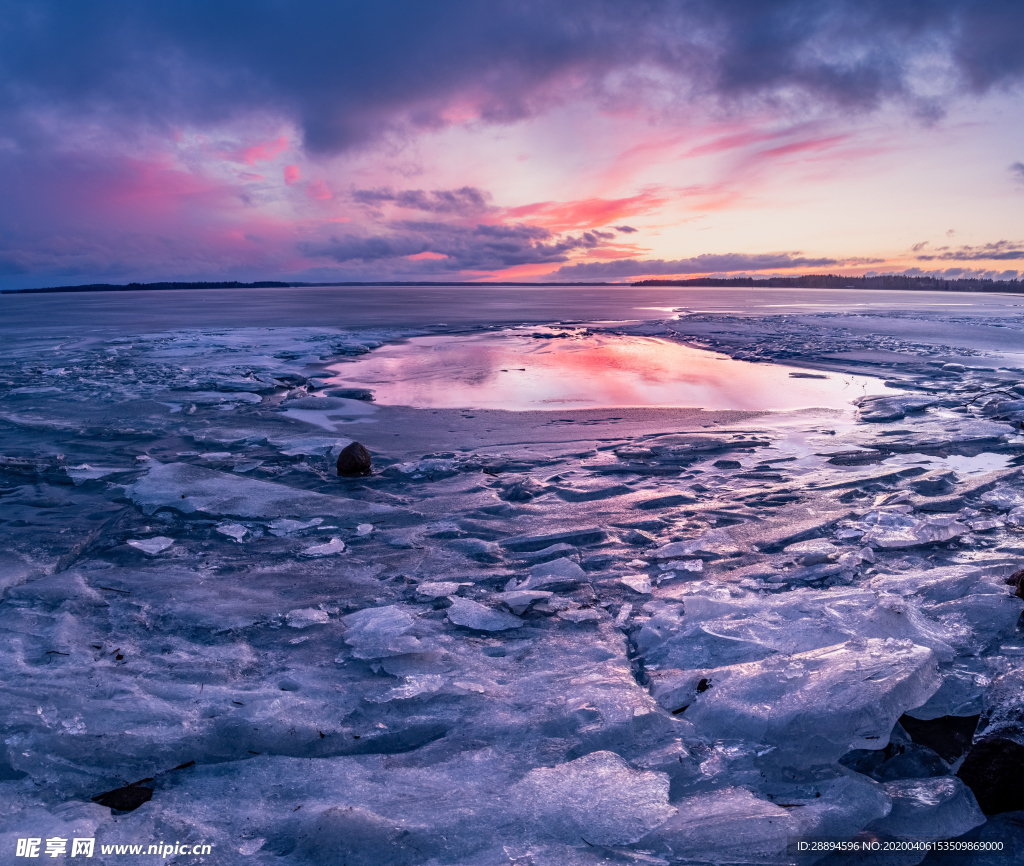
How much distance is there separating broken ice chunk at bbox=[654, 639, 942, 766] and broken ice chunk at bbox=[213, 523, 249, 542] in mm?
2455

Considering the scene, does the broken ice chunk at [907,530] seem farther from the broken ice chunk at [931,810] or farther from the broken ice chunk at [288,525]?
the broken ice chunk at [288,525]

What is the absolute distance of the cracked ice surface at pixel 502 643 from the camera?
4.81 ft

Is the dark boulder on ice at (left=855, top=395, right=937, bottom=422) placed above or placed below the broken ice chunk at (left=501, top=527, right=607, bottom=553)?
above

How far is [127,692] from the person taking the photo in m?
1.90

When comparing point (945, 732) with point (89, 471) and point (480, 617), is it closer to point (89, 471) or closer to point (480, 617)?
point (480, 617)

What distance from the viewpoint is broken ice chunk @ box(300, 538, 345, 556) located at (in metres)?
3.07

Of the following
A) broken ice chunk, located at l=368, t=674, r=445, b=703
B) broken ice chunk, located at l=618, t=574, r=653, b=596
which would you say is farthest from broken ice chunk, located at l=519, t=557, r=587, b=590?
broken ice chunk, located at l=368, t=674, r=445, b=703

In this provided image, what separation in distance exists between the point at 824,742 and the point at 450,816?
1.08 meters

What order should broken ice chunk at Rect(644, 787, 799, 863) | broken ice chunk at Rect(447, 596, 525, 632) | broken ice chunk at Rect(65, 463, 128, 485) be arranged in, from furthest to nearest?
broken ice chunk at Rect(65, 463, 128, 485)
broken ice chunk at Rect(447, 596, 525, 632)
broken ice chunk at Rect(644, 787, 799, 863)

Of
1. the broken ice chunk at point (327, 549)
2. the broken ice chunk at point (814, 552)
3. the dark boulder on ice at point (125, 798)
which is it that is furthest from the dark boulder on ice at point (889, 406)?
the dark boulder on ice at point (125, 798)

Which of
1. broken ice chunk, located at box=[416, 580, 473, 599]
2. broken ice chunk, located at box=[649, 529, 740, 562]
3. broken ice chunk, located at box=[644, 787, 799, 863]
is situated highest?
broken ice chunk, located at box=[649, 529, 740, 562]

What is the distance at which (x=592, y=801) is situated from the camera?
4.92 feet

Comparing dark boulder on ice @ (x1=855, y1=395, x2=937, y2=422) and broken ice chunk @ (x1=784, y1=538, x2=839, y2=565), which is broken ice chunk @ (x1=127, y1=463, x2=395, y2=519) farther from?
dark boulder on ice @ (x1=855, y1=395, x2=937, y2=422)

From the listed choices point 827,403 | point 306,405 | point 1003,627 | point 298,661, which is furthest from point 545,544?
point 827,403
